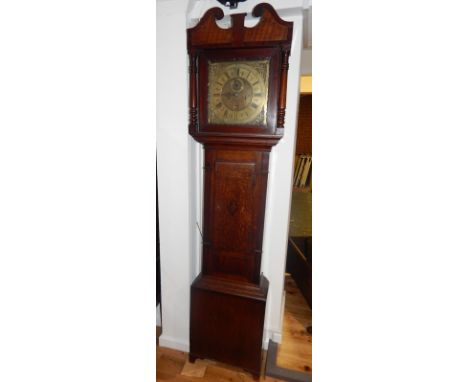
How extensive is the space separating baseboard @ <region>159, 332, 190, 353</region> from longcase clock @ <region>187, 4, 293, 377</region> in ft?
0.62

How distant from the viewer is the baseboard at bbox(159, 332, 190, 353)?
1.64 meters

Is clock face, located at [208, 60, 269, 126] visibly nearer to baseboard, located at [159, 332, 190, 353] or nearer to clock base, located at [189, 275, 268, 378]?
clock base, located at [189, 275, 268, 378]

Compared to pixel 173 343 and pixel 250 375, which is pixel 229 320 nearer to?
pixel 250 375

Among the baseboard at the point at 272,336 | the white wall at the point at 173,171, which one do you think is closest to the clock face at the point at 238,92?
the white wall at the point at 173,171

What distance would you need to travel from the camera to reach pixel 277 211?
5.16 ft

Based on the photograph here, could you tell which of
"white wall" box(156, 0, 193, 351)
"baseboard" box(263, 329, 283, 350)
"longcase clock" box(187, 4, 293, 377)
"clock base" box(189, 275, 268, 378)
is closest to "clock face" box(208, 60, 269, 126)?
"longcase clock" box(187, 4, 293, 377)

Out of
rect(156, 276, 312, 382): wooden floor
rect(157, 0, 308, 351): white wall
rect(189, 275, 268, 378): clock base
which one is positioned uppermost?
rect(157, 0, 308, 351): white wall

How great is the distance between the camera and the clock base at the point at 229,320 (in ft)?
4.37

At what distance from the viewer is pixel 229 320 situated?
4.50 ft

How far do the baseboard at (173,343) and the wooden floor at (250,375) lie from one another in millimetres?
25

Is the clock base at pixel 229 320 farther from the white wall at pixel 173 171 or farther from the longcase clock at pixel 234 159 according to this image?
the white wall at pixel 173 171
